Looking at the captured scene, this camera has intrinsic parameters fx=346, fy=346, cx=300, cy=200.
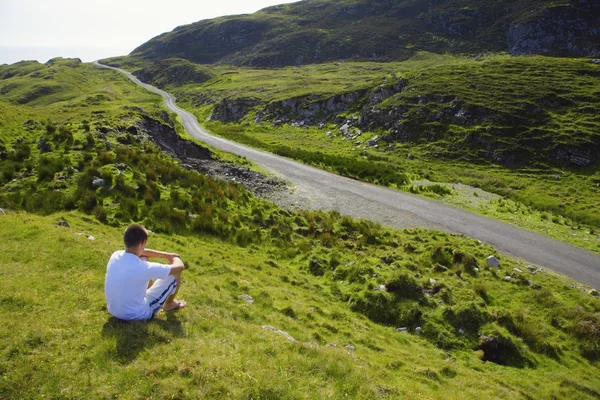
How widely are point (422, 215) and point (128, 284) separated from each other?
27565mm

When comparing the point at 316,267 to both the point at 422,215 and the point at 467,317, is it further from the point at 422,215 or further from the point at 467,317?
the point at 422,215

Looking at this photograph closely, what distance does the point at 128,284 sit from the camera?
25.8 ft

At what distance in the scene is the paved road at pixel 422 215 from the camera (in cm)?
2309

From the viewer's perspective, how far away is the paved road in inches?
909

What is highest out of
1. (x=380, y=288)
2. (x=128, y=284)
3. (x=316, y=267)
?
(x=128, y=284)

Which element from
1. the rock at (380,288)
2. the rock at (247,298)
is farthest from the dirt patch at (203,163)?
the rock at (247,298)

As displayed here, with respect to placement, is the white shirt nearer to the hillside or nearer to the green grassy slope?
the green grassy slope

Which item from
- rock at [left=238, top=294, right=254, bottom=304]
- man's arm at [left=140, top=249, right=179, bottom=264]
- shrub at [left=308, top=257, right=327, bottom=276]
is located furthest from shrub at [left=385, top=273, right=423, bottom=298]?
man's arm at [left=140, top=249, right=179, bottom=264]

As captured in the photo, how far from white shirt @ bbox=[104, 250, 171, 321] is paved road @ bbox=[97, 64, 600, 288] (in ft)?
77.4

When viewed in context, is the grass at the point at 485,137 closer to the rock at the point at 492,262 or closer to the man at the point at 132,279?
the rock at the point at 492,262

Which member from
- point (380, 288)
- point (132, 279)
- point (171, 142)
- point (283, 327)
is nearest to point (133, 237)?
point (132, 279)

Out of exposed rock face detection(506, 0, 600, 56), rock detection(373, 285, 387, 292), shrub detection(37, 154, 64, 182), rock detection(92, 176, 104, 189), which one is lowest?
rock detection(373, 285, 387, 292)

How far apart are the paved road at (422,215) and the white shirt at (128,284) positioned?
928 inches

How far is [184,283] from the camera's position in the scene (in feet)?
41.1
